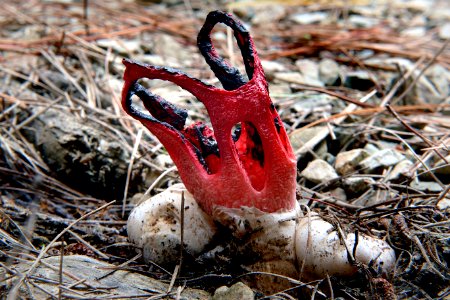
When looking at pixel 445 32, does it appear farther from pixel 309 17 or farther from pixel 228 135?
pixel 228 135

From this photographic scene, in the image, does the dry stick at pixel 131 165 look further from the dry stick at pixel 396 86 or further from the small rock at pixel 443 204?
the dry stick at pixel 396 86

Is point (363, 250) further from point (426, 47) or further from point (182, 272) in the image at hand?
point (426, 47)

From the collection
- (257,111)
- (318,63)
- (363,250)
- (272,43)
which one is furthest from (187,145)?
(272,43)

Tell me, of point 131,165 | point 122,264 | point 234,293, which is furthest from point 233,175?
point 131,165

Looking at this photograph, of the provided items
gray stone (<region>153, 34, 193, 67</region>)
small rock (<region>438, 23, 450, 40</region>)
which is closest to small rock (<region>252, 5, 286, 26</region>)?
gray stone (<region>153, 34, 193, 67</region>)

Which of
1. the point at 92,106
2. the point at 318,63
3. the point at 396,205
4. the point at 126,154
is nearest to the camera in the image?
the point at 396,205

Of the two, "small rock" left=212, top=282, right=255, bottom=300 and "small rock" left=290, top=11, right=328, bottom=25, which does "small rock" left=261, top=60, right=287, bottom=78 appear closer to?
"small rock" left=290, top=11, right=328, bottom=25

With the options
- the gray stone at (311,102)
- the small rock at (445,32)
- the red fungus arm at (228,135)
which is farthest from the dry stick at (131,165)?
the small rock at (445,32)
